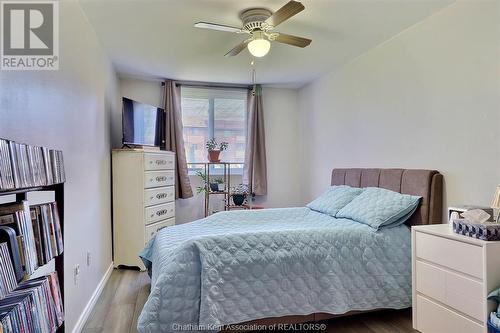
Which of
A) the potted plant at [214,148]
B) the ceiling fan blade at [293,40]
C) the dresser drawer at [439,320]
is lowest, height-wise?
the dresser drawer at [439,320]

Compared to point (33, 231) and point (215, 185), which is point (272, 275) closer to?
point (33, 231)

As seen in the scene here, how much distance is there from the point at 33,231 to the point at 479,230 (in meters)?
2.08

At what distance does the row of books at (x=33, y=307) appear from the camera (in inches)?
37.1

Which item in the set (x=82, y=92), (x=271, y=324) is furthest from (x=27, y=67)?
(x=271, y=324)

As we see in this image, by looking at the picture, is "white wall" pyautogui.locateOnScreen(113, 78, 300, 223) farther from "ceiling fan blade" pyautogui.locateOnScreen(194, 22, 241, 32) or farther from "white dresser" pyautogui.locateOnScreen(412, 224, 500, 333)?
"white dresser" pyautogui.locateOnScreen(412, 224, 500, 333)

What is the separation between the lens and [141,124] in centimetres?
389

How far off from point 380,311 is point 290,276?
93 cm

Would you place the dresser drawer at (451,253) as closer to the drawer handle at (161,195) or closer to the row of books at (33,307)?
the row of books at (33,307)

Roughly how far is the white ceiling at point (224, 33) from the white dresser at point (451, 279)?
68.4 inches

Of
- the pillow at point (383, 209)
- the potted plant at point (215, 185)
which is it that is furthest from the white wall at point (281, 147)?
the pillow at point (383, 209)

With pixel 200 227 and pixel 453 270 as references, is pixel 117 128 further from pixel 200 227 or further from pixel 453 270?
pixel 453 270

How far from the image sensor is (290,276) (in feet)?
6.60

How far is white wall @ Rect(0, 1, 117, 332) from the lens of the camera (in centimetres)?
140

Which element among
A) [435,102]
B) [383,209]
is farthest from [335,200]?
[435,102]
